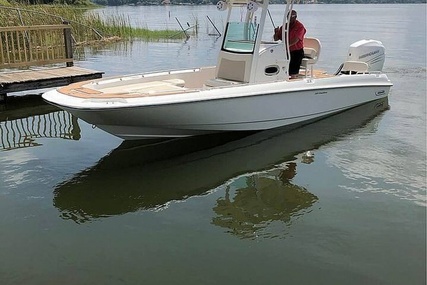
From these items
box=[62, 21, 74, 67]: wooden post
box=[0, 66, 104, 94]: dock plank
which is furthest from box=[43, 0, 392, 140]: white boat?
box=[62, 21, 74, 67]: wooden post

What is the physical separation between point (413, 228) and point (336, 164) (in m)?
1.81

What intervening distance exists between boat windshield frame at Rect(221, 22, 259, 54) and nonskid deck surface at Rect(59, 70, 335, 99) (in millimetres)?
990

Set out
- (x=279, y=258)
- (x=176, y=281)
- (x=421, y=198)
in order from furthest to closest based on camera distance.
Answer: (x=421, y=198) < (x=279, y=258) < (x=176, y=281)

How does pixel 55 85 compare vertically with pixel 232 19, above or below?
below

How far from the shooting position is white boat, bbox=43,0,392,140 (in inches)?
235

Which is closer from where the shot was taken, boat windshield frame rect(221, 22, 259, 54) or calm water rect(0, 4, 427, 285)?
calm water rect(0, 4, 427, 285)

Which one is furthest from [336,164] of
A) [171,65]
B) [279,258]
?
[171,65]

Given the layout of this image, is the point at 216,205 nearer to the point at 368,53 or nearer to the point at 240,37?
the point at 240,37

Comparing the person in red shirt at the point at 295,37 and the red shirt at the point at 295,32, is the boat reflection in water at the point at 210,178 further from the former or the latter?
the red shirt at the point at 295,32

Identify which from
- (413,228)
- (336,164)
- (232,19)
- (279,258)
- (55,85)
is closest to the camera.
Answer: (279,258)

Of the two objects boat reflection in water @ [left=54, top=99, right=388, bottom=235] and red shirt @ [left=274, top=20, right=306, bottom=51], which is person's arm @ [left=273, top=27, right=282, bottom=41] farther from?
boat reflection in water @ [left=54, top=99, right=388, bottom=235]

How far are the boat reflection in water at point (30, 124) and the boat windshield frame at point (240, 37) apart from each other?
2.88 metres

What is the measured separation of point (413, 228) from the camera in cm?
462

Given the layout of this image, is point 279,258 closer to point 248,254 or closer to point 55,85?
point 248,254
